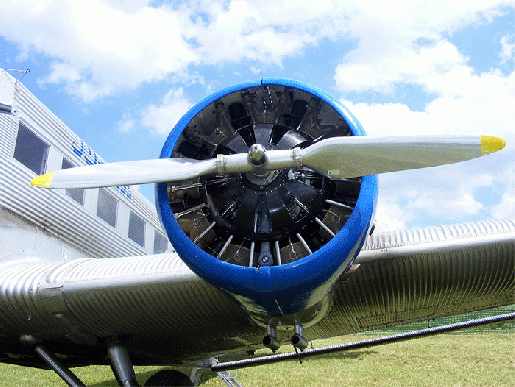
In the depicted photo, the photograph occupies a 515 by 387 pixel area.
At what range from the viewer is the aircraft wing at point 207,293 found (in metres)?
4.69

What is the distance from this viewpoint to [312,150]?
142 inches

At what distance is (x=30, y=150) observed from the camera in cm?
702

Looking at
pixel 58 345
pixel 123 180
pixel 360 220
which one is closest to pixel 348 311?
pixel 360 220

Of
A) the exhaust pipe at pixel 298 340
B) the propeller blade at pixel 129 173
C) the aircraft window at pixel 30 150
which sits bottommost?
the exhaust pipe at pixel 298 340

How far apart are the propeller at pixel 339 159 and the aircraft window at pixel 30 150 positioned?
11.3ft

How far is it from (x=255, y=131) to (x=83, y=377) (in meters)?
12.4

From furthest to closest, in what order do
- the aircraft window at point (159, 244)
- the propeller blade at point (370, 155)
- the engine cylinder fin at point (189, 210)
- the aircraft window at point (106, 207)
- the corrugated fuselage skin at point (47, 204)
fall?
1. the aircraft window at point (159, 244)
2. the aircraft window at point (106, 207)
3. the corrugated fuselage skin at point (47, 204)
4. the engine cylinder fin at point (189, 210)
5. the propeller blade at point (370, 155)

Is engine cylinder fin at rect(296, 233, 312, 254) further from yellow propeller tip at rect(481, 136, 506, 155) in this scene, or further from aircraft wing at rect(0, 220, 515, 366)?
yellow propeller tip at rect(481, 136, 506, 155)

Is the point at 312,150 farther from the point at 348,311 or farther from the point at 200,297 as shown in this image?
the point at 348,311

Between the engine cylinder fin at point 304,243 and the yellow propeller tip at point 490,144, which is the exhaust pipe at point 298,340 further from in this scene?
the yellow propeller tip at point 490,144

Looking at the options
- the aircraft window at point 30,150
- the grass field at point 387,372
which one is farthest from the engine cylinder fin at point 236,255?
the grass field at point 387,372

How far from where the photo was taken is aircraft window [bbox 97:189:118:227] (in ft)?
27.9

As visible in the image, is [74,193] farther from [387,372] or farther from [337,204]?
[387,372]

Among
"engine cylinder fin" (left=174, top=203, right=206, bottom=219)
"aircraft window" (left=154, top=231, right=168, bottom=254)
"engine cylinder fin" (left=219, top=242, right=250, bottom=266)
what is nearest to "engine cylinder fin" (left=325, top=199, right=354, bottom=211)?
"engine cylinder fin" (left=219, top=242, right=250, bottom=266)
